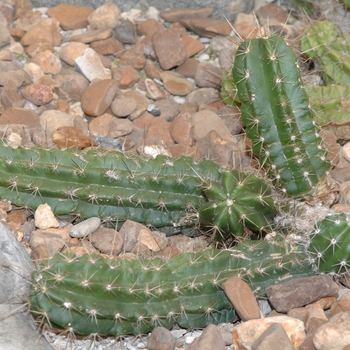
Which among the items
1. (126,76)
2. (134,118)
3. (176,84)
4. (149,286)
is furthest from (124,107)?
(149,286)

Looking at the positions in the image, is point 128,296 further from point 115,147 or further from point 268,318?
point 115,147

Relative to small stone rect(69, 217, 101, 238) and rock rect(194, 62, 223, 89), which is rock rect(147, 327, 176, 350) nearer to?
small stone rect(69, 217, 101, 238)

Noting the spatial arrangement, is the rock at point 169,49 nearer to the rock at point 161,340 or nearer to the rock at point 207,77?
the rock at point 207,77

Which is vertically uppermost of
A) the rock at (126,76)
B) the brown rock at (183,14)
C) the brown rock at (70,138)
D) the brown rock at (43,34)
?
the brown rock at (183,14)

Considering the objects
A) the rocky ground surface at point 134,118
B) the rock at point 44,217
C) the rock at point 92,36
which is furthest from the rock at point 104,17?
the rock at point 44,217

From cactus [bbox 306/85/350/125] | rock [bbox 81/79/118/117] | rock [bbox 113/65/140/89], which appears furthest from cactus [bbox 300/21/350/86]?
rock [bbox 81/79/118/117]

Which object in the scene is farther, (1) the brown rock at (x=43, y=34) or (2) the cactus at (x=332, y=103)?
(1) the brown rock at (x=43, y=34)

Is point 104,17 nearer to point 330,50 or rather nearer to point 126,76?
point 126,76
